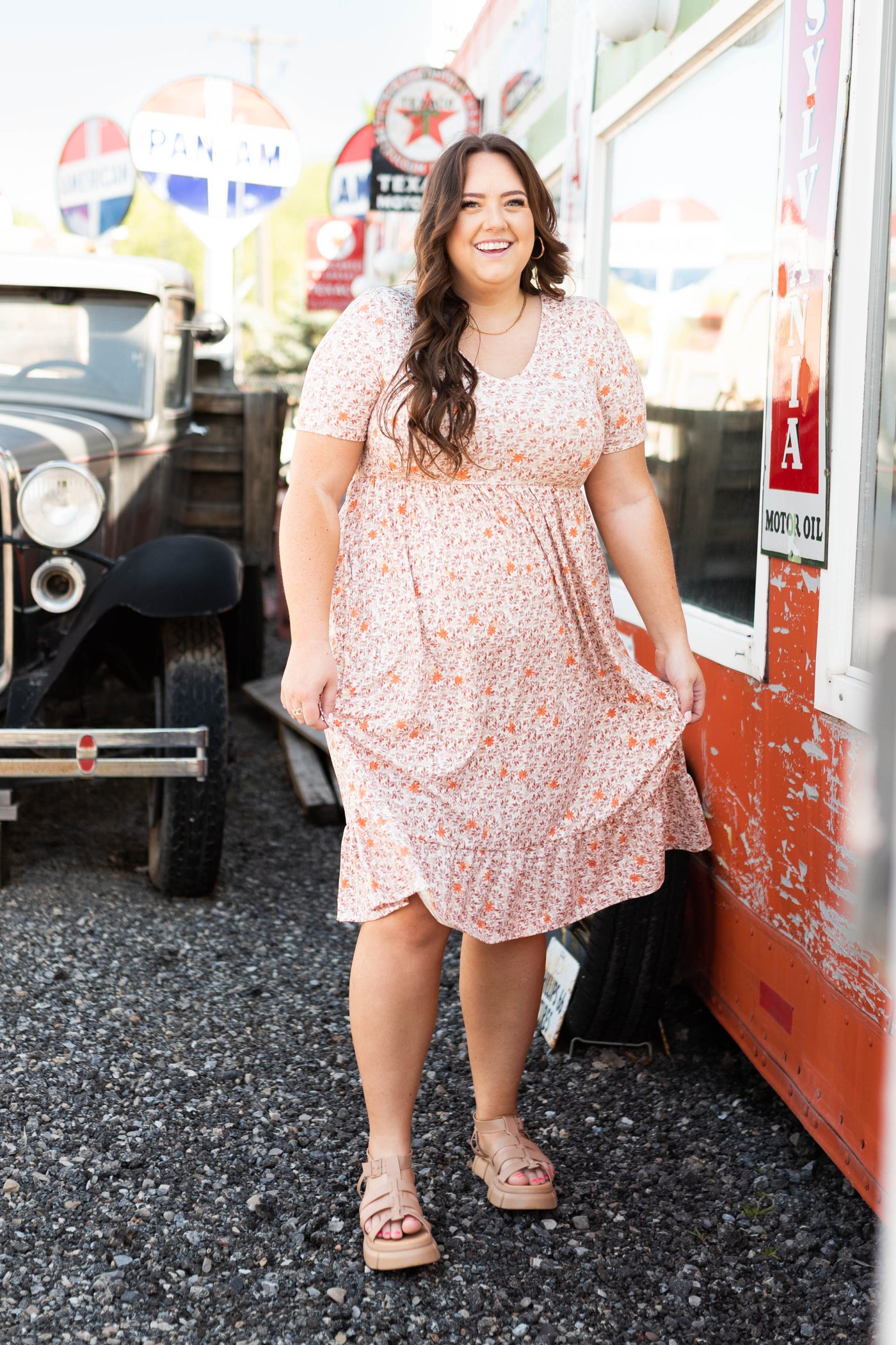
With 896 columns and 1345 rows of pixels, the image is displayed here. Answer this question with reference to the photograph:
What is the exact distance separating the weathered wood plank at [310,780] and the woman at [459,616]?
2.75 metres

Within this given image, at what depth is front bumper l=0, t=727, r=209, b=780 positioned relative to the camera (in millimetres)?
3807

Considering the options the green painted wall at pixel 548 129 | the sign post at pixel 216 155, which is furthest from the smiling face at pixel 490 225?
the sign post at pixel 216 155

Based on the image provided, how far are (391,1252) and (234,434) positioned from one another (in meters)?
5.07

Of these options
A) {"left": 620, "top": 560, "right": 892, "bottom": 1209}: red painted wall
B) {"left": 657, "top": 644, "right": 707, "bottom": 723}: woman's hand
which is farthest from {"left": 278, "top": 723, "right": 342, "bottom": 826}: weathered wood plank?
{"left": 657, "top": 644, "right": 707, "bottom": 723}: woman's hand

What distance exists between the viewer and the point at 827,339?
8.04ft

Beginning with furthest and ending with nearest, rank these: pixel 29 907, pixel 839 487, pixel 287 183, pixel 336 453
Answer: pixel 287 183 → pixel 29 907 → pixel 839 487 → pixel 336 453

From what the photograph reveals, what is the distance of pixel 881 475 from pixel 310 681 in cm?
112

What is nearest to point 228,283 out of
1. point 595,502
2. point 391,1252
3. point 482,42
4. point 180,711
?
point 482,42

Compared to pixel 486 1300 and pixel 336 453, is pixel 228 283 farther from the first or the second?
pixel 486 1300

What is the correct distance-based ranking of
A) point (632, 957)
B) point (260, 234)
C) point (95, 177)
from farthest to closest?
1. point (260, 234)
2. point (95, 177)
3. point (632, 957)

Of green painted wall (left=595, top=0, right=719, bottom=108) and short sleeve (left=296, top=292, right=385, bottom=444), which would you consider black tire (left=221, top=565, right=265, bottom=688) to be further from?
short sleeve (left=296, top=292, right=385, bottom=444)

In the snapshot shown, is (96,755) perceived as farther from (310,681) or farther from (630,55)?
(630,55)

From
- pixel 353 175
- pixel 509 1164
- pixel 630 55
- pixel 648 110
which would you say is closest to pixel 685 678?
pixel 509 1164

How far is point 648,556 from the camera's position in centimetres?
243
